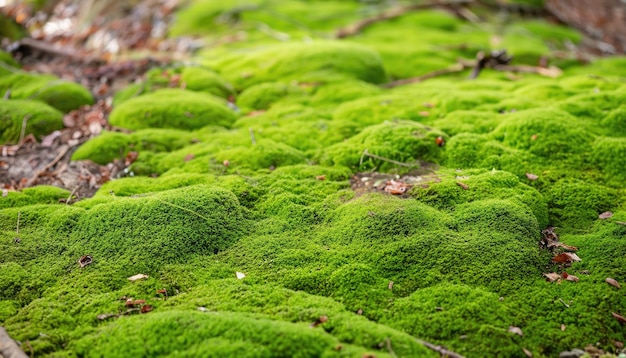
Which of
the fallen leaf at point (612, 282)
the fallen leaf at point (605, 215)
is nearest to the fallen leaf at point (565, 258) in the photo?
the fallen leaf at point (612, 282)

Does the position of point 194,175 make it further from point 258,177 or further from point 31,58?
point 31,58

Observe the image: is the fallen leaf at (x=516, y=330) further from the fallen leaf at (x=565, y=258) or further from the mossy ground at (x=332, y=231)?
the fallen leaf at (x=565, y=258)

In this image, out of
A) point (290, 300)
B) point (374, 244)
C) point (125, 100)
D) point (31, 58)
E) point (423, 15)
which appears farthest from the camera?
point (423, 15)

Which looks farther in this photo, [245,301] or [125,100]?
[125,100]

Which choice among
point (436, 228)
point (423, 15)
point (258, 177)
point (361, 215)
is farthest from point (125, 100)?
point (423, 15)

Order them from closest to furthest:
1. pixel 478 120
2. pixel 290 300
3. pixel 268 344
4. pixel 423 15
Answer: pixel 268 344, pixel 290 300, pixel 478 120, pixel 423 15

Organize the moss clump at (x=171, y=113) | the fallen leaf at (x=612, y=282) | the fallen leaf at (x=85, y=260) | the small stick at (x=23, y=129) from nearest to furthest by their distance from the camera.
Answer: the fallen leaf at (x=612, y=282) → the fallen leaf at (x=85, y=260) → the small stick at (x=23, y=129) → the moss clump at (x=171, y=113)

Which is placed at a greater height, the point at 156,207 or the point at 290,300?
the point at 156,207

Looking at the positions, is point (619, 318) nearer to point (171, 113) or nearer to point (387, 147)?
point (387, 147)
